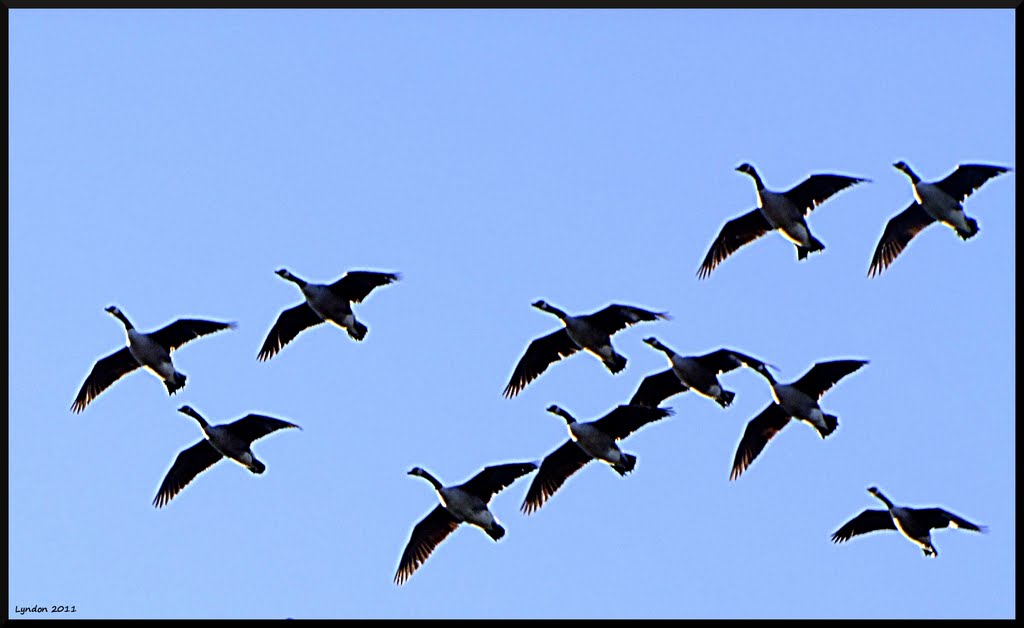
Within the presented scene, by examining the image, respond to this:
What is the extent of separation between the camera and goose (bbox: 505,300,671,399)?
27.0 meters

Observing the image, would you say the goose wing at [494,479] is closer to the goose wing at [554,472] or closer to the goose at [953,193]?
the goose wing at [554,472]

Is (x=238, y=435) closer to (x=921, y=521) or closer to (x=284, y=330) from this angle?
(x=284, y=330)

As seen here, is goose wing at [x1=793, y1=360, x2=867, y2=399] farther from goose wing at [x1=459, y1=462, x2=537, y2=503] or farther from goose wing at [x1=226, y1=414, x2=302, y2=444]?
goose wing at [x1=226, y1=414, x2=302, y2=444]

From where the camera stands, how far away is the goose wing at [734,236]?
29.7m

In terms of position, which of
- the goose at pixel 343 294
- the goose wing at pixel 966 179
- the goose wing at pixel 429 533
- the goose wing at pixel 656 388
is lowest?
the goose wing at pixel 429 533

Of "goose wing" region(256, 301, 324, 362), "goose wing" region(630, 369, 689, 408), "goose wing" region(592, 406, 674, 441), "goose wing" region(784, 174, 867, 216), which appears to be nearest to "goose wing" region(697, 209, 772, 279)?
"goose wing" region(784, 174, 867, 216)

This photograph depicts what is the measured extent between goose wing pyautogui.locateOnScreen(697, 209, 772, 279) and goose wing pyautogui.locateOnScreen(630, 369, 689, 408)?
90.5 inches

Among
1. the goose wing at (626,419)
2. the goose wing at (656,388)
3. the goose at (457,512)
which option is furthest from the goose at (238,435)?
the goose wing at (656,388)

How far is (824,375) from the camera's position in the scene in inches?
1062

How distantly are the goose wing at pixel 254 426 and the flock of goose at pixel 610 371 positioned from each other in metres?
0.02

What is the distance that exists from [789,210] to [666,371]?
12.1 feet

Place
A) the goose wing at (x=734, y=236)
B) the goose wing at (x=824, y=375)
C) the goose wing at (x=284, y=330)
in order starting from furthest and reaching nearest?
the goose wing at (x=284, y=330) → the goose wing at (x=734, y=236) → the goose wing at (x=824, y=375)

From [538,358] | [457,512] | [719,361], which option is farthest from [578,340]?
[457,512]
